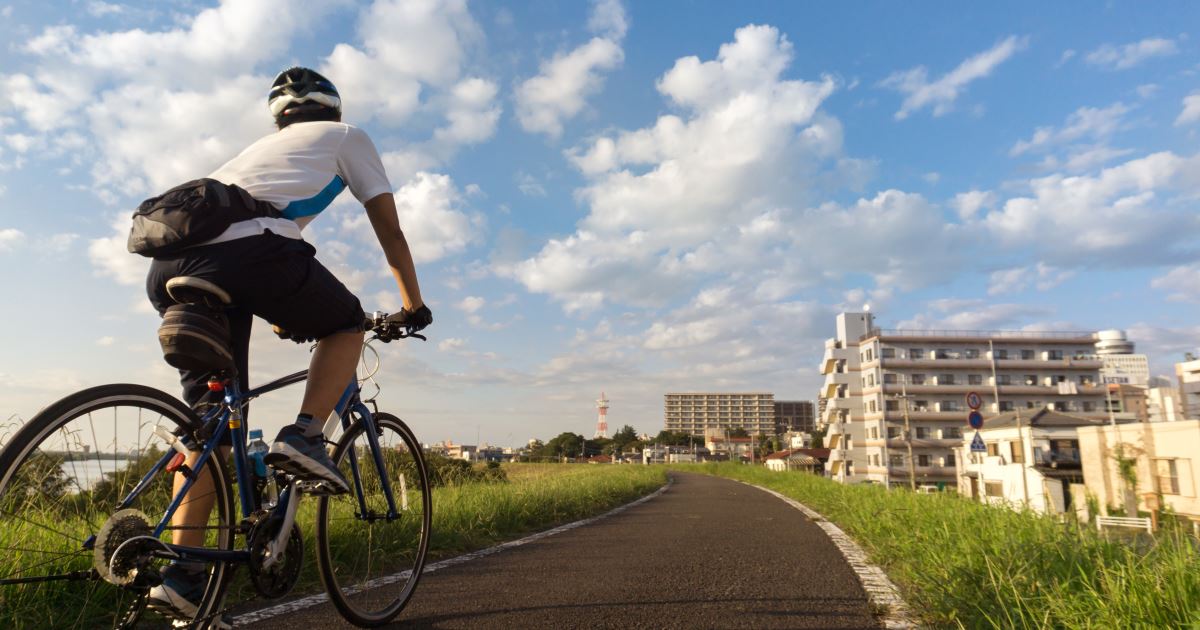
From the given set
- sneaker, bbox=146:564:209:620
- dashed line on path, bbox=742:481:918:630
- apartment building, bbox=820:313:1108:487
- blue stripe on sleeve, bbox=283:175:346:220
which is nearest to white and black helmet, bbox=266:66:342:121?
blue stripe on sleeve, bbox=283:175:346:220

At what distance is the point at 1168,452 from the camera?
3956 cm

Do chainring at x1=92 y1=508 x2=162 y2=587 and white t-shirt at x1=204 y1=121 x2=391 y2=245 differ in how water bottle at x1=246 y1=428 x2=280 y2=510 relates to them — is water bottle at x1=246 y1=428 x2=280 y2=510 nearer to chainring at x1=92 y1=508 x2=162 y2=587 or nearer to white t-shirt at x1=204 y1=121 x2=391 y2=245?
chainring at x1=92 y1=508 x2=162 y2=587

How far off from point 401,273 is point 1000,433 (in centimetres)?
6345

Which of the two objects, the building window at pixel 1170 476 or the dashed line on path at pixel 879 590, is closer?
the dashed line on path at pixel 879 590

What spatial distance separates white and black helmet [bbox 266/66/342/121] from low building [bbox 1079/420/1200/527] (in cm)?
4309

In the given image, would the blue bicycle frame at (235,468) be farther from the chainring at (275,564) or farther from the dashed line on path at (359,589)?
the dashed line on path at (359,589)

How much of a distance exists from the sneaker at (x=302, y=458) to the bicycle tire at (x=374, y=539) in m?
0.35

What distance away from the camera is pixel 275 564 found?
7.08 feet

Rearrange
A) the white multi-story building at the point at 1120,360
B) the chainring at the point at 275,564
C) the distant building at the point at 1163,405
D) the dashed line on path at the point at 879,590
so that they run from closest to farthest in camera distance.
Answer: the chainring at the point at 275,564
the dashed line on path at the point at 879,590
the distant building at the point at 1163,405
the white multi-story building at the point at 1120,360

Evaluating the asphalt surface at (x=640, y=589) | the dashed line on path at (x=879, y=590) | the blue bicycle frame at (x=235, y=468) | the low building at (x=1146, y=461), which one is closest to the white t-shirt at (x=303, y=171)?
the blue bicycle frame at (x=235, y=468)

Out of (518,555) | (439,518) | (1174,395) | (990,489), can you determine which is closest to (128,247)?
(518,555)

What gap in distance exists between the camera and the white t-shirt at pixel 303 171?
2.15 m

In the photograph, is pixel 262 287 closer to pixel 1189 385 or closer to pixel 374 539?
pixel 374 539

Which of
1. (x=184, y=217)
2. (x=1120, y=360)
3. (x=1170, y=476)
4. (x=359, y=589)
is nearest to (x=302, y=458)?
(x=184, y=217)
